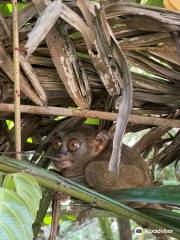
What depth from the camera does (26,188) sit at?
4.38 feet

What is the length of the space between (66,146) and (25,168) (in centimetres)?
107

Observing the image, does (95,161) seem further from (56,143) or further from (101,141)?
(56,143)

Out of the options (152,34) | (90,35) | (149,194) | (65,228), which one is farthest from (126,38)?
(65,228)

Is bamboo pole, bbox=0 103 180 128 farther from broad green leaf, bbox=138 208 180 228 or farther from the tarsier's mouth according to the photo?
the tarsier's mouth

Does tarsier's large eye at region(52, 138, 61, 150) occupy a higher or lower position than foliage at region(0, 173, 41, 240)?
higher

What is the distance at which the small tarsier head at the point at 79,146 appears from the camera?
7.87ft

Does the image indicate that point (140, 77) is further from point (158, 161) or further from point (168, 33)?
point (158, 161)

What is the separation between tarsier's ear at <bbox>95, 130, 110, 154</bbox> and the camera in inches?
93.7

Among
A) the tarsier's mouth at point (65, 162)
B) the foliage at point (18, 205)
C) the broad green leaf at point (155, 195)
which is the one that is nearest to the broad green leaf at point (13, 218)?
the foliage at point (18, 205)

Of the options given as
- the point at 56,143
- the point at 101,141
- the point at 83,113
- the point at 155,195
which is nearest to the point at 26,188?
the point at 155,195

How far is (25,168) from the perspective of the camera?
1461 millimetres

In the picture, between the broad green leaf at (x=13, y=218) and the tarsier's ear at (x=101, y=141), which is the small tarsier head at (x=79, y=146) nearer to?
the tarsier's ear at (x=101, y=141)

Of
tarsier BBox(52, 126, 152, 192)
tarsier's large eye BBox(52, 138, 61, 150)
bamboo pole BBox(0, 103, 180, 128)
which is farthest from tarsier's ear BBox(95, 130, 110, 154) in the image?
bamboo pole BBox(0, 103, 180, 128)

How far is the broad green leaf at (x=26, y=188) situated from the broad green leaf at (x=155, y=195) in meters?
0.45
